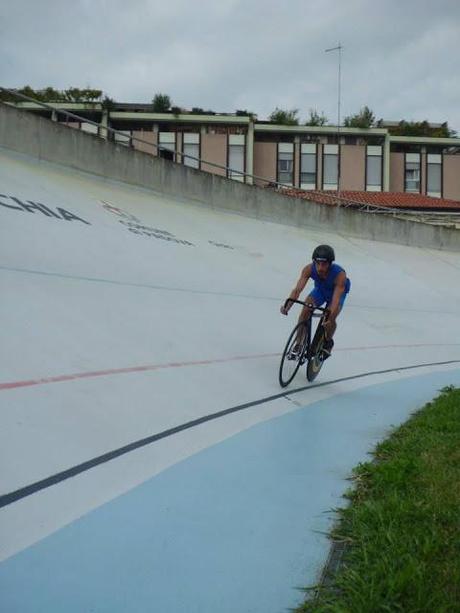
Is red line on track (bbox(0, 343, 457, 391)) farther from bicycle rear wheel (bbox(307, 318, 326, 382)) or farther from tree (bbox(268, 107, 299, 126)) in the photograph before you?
tree (bbox(268, 107, 299, 126))

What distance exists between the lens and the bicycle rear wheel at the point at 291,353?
21.5 feet

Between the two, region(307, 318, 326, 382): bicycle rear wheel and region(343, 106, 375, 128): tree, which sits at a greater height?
region(343, 106, 375, 128): tree

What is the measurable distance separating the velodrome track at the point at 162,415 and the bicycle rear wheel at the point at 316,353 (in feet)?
0.48

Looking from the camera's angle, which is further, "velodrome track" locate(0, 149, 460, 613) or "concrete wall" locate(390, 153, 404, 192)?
"concrete wall" locate(390, 153, 404, 192)

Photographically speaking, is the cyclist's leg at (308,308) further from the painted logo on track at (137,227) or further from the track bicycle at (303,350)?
the painted logo on track at (137,227)

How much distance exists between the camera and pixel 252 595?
2.35 meters

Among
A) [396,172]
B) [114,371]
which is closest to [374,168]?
[396,172]

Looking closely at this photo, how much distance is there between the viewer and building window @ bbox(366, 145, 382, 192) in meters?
44.7

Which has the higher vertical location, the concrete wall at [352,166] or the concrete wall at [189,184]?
the concrete wall at [352,166]

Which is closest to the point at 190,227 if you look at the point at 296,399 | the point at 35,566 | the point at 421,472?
the point at 296,399

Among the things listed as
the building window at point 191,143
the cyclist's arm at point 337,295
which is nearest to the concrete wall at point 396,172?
the building window at point 191,143

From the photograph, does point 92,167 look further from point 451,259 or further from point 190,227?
point 451,259

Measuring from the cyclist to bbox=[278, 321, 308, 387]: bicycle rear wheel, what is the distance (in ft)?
0.51

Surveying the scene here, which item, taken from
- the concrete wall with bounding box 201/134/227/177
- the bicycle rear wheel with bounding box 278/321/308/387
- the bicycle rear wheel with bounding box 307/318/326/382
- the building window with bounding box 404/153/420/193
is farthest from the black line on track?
the building window with bounding box 404/153/420/193
